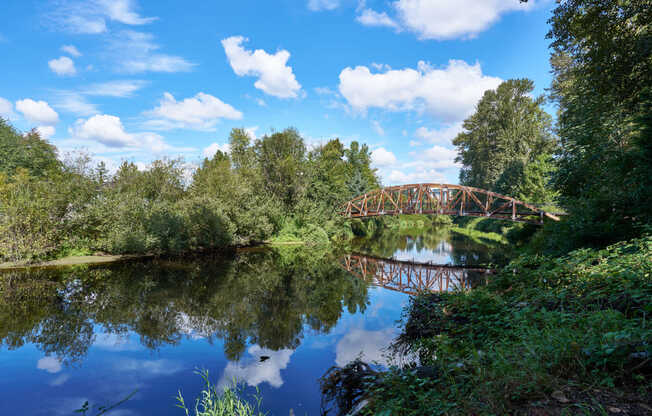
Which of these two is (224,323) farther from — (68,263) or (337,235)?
(337,235)

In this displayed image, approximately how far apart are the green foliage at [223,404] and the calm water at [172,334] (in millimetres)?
296

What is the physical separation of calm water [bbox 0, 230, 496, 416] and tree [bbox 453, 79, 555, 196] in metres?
27.5

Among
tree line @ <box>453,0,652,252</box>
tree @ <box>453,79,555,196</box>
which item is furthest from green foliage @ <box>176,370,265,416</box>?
tree @ <box>453,79,555,196</box>

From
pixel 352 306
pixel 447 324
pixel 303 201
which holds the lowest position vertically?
pixel 352 306

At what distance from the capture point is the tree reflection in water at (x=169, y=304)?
25.1 feet

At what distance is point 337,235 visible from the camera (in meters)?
33.3

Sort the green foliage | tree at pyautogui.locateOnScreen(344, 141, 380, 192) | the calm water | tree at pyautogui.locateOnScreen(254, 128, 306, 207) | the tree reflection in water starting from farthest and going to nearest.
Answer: tree at pyautogui.locateOnScreen(344, 141, 380, 192), tree at pyautogui.locateOnScreen(254, 128, 306, 207), the tree reflection in water, the calm water, the green foliage

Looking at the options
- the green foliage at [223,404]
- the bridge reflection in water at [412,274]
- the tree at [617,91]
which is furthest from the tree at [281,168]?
the green foliage at [223,404]

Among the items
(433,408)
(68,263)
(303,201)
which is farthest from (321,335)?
(303,201)

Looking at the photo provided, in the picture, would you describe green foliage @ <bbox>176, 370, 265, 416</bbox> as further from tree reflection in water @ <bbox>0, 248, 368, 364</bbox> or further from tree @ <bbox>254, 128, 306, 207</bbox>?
tree @ <bbox>254, 128, 306, 207</bbox>

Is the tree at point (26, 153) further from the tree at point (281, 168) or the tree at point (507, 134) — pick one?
the tree at point (507, 134)

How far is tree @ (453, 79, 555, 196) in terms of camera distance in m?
32.6

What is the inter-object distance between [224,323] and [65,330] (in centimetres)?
397

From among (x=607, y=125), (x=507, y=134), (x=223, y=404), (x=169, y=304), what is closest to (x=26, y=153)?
(x=169, y=304)
